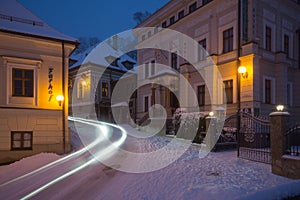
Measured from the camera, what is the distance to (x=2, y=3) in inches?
559

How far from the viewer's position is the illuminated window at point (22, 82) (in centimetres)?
1280

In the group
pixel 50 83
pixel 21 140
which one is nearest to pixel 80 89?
pixel 50 83

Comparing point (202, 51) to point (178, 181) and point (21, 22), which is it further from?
point (178, 181)

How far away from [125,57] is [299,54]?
29051 mm

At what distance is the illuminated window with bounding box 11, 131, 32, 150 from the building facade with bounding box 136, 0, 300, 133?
34.1ft

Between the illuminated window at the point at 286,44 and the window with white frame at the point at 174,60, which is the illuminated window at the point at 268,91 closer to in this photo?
the illuminated window at the point at 286,44

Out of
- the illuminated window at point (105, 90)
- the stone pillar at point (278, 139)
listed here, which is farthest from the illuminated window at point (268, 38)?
the illuminated window at point (105, 90)

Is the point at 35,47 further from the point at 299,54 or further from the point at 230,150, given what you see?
the point at 299,54

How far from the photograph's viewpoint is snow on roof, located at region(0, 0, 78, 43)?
12766 millimetres

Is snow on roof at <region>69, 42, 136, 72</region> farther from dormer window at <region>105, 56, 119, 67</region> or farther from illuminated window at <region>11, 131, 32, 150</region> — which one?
illuminated window at <region>11, 131, 32, 150</region>

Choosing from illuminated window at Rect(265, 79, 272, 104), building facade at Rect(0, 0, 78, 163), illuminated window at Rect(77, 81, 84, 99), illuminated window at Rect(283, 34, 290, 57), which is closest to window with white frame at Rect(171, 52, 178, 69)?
illuminated window at Rect(265, 79, 272, 104)

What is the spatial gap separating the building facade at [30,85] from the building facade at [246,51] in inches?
362

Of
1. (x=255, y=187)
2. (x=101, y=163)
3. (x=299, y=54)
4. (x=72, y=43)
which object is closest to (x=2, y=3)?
(x=72, y=43)

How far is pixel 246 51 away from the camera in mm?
16094
